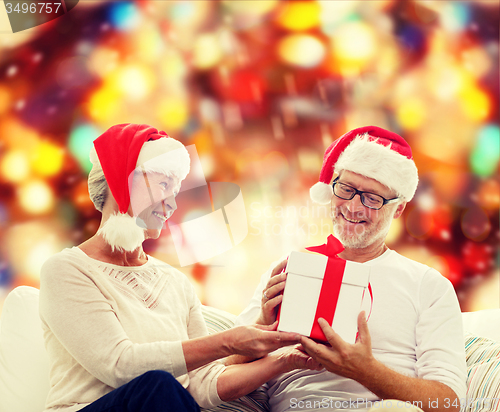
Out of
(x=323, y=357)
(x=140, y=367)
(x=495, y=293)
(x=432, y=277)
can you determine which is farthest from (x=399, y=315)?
(x=495, y=293)

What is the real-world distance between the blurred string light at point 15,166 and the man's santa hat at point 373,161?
1276mm

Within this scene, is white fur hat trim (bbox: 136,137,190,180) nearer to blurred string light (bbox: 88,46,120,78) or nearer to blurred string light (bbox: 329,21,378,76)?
blurred string light (bbox: 88,46,120,78)

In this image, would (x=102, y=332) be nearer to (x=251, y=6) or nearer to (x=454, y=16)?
(x=251, y=6)

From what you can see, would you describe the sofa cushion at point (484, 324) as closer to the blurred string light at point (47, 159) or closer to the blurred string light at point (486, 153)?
the blurred string light at point (486, 153)

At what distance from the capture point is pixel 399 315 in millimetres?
1207

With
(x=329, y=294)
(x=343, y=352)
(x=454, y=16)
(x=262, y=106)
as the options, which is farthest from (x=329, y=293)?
(x=454, y=16)

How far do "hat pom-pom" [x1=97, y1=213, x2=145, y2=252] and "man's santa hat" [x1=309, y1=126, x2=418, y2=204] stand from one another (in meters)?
0.62

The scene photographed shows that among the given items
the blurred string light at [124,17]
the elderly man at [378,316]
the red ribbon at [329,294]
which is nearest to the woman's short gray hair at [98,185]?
the elderly man at [378,316]

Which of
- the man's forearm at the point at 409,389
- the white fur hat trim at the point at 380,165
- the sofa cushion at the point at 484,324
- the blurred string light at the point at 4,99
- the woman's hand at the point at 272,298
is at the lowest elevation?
the sofa cushion at the point at 484,324

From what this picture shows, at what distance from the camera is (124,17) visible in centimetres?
201

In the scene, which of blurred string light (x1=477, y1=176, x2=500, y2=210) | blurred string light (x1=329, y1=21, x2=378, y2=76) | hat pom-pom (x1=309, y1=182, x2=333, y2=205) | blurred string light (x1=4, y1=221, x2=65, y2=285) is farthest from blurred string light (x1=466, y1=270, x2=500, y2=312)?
blurred string light (x1=4, y1=221, x2=65, y2=285)

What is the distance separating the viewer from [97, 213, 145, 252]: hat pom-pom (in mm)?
1105

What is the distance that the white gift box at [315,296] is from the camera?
0.98 metres

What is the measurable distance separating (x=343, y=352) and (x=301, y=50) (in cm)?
149
